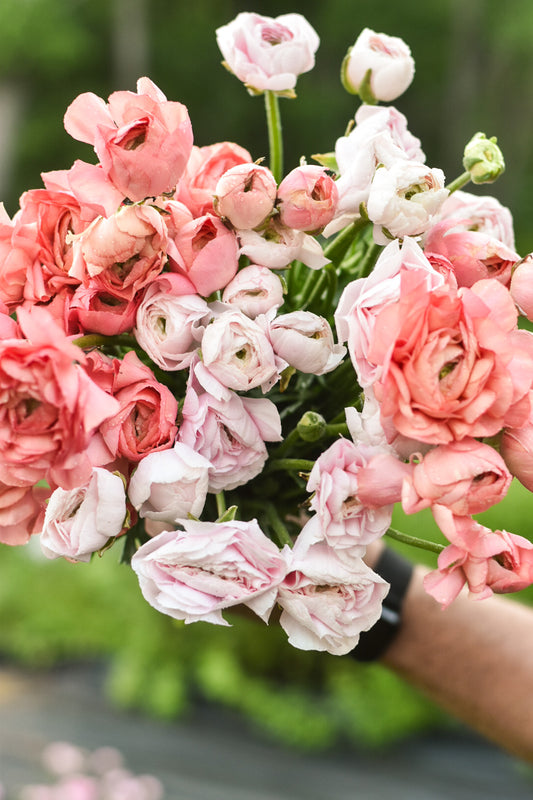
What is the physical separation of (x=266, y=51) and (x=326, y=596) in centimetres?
38

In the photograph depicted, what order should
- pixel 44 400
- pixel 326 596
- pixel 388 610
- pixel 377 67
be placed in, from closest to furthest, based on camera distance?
pixel 44 400, pixel 326 596, pixel 377 67, pixel 388 610

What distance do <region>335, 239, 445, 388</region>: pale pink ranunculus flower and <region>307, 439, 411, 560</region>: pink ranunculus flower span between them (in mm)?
47

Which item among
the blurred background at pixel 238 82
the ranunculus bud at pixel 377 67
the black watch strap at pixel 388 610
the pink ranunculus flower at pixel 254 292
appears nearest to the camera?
the pink ranunculus flower at pixel 254 292

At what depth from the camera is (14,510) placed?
500 millimetres

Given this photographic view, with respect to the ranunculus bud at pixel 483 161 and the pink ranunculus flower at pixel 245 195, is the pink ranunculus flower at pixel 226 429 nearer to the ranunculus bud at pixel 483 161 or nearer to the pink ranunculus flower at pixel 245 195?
the pink ranunculus flower at pixel 245 195

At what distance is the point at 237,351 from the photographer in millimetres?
496

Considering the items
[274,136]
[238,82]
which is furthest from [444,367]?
[238,82]

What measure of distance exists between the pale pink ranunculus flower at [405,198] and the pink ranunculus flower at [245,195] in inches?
2.4

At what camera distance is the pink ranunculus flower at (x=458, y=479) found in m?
0.42

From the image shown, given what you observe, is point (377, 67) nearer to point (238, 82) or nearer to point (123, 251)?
point (123, 251)

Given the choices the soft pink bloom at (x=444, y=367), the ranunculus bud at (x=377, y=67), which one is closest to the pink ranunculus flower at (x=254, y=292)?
the soft pink bloom at (x=444, y=367)

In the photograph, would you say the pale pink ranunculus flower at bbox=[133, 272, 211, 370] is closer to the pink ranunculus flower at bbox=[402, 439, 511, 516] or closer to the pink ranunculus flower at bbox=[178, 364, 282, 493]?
the pink ranunculus flower at bbox=[178, 364, 282, 493]

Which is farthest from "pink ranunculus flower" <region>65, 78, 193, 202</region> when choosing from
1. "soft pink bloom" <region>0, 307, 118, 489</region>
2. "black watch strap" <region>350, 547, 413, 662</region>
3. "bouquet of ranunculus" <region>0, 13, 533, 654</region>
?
"black watch strap" <region>350, 547, 413, 662</region>

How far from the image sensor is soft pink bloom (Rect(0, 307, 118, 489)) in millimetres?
408
